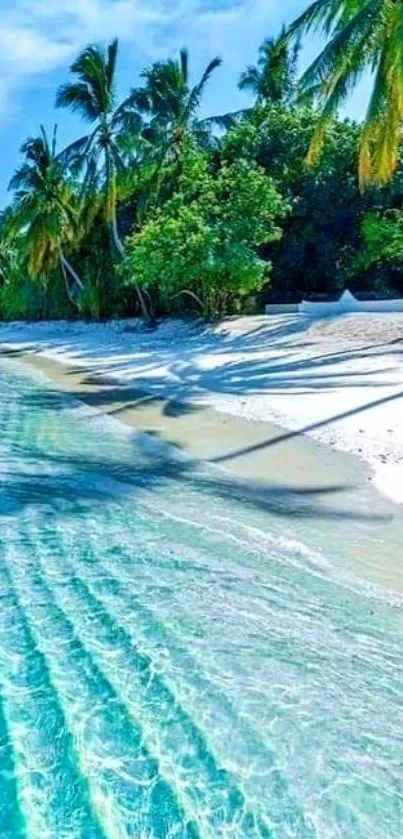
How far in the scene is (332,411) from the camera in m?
10.6

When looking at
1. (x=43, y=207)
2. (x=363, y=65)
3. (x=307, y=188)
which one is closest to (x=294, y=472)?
(x=363, y=65)

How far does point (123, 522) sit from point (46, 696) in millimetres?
2793

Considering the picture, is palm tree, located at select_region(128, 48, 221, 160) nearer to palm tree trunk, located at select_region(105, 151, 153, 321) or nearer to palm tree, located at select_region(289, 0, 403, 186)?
palm tree trunk, located at select_region(105, 151, 153, 321)

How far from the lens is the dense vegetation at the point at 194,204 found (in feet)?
77.0

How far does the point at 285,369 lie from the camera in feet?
50.4

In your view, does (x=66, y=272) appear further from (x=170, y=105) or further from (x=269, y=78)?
(x=269, y=78)

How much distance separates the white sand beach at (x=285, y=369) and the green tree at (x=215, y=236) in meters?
1.81

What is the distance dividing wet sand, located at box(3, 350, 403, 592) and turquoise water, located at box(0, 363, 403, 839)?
35cm

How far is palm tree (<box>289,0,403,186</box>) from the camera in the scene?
1198 centimetres

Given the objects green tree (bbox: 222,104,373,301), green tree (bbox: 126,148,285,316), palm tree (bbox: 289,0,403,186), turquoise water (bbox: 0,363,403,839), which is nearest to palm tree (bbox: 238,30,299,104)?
green tree (bbox: 222,104,373,301)

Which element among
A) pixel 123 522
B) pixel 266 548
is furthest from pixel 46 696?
pixel 123 522

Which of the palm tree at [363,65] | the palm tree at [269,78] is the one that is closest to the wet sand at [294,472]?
the palm tree at [363,65]

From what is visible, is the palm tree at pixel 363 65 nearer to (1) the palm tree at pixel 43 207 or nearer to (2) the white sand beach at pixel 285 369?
(2) the white sand beach at pixel 285 369

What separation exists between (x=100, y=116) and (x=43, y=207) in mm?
5408
